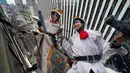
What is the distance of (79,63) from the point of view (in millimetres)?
1215

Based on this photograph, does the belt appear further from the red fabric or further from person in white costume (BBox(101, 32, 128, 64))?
the red fabric

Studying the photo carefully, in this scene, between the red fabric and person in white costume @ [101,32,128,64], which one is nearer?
person in white costume @ [101,32,128,64]

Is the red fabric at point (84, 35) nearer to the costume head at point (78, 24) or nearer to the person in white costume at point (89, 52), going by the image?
the person in white costume at point (89, 52)

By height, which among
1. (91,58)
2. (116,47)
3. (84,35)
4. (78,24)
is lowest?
(91,58)

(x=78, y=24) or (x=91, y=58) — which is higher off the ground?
(x=78, y=24)

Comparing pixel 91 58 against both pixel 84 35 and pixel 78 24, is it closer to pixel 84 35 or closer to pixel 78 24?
pixel 84 35

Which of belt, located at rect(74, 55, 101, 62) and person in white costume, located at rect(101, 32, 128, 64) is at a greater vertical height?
person in white costume, located at rect(101, 32, 128, 64)

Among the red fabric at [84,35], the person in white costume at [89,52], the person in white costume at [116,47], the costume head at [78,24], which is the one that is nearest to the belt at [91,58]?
the person in white costume at [89,52]

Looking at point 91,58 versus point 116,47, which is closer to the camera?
point 116,47

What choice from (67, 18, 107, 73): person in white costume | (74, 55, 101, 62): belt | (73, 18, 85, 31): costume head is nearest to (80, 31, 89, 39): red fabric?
(67, 18, 107, 73): person in white costume

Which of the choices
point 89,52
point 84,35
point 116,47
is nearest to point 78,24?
point 84,35

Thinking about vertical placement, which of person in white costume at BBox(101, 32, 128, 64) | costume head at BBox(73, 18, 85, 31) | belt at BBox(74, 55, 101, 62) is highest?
costume head at BBox(73, 18, 85, 31)

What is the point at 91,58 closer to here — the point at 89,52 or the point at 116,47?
the point at 89,52

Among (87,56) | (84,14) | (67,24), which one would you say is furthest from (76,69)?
(67,24)
